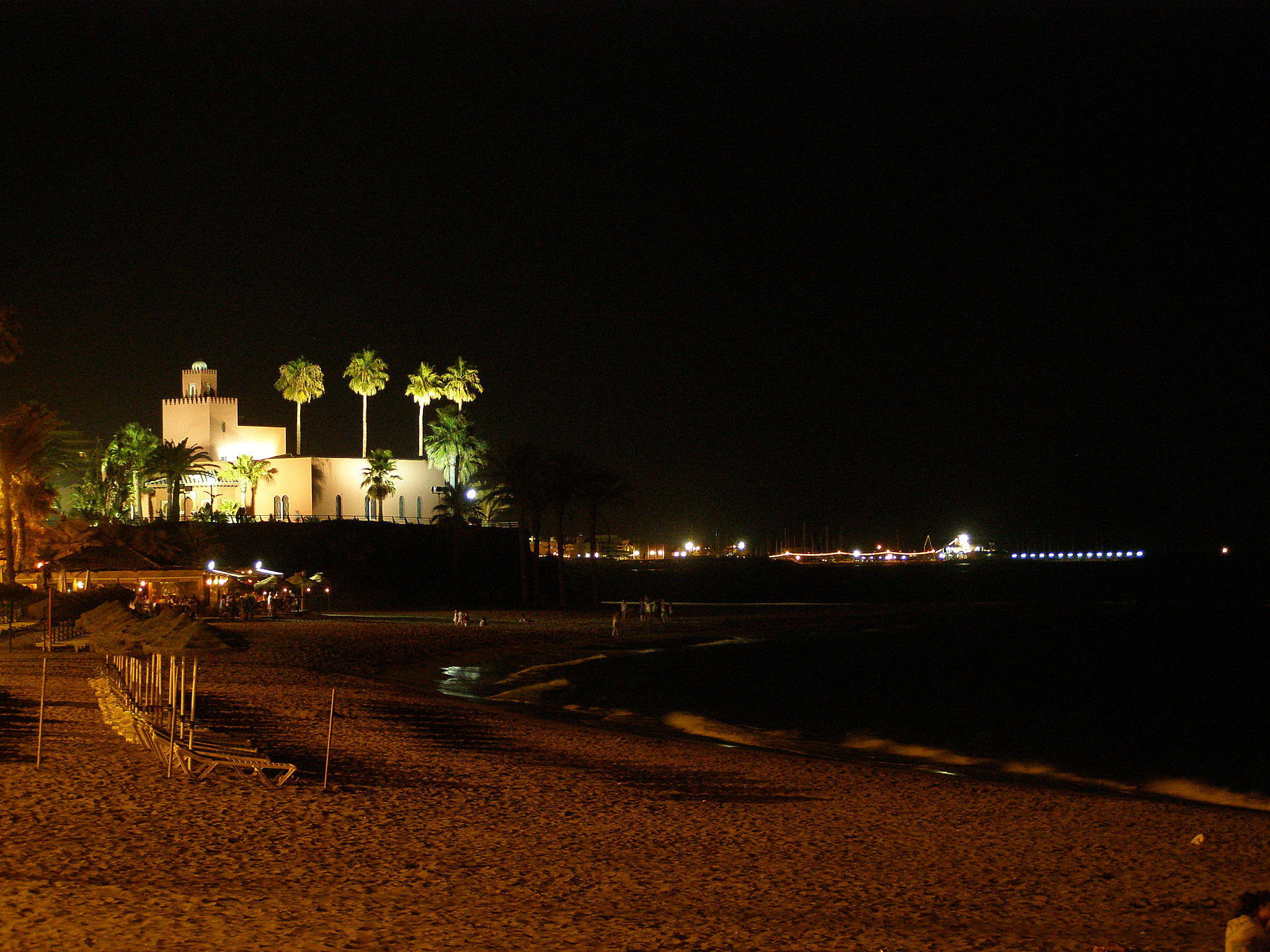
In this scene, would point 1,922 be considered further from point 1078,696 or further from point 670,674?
point 1078,696

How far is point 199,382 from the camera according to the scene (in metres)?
74.1

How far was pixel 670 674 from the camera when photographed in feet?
93.9

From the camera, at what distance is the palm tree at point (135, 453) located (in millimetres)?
68500

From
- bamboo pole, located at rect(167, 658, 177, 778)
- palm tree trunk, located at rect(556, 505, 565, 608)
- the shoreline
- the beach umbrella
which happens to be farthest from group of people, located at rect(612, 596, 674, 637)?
bamboo pole, located at rect(167, 658, 177, 778)

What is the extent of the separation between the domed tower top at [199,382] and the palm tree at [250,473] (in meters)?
6.48

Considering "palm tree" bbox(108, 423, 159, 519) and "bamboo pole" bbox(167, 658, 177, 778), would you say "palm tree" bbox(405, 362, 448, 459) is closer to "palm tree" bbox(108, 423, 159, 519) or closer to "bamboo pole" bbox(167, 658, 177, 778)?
"palm tree" bbox(108, 423, 159, 519)

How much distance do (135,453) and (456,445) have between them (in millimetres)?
19510

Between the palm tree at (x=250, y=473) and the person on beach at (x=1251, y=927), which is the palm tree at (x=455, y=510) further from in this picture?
the person on beach at (x=1251, y=927)

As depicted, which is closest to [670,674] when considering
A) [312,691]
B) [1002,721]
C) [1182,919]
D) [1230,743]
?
[1002,721]

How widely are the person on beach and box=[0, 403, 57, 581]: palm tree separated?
135 ft

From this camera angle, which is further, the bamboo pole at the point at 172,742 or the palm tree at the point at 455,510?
the palm tree at the point at 455,510

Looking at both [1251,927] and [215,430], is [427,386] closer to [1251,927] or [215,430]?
[215,430]

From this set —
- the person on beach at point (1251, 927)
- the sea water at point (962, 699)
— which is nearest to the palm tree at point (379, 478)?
the sea water at point (962, 699)

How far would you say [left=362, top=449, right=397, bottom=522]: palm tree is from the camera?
71.8m
